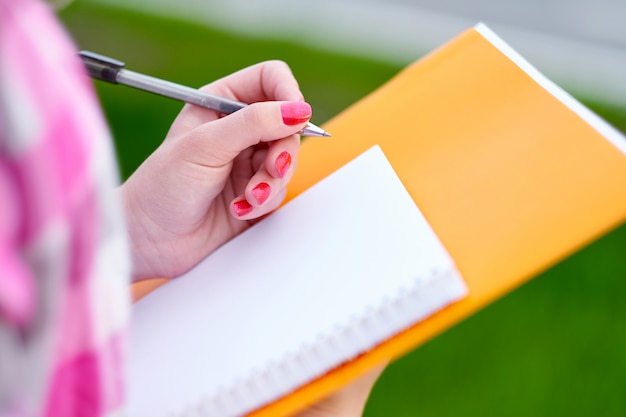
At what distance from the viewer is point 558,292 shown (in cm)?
127

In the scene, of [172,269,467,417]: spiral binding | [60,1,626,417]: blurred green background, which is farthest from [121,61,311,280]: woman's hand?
[60,1,626,417]: blurred green background

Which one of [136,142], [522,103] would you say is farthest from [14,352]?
[136,142]

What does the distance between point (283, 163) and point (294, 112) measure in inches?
1.8

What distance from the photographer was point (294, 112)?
2.04 feet

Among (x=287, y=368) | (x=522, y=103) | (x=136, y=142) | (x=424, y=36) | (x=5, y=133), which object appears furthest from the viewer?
(x=424, y=36)

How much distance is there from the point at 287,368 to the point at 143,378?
0.13 metres

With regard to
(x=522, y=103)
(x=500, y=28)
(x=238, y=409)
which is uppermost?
(x=500, y=28)

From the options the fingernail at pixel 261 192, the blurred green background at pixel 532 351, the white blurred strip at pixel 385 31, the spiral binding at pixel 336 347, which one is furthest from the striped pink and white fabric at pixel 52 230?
the white blurred strip at pixel 385 31

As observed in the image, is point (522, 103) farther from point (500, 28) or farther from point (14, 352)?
point (500, 28)

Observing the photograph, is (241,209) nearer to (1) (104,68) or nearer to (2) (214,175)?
(2) (214,175)

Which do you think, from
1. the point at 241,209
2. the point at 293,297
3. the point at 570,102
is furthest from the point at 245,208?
the point at 570,102

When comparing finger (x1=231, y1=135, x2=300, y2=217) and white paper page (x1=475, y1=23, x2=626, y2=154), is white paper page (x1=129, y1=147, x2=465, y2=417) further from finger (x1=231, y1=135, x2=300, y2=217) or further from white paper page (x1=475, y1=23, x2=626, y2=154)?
white paper page (x1=475, y1=23, x2=626, y2=154)

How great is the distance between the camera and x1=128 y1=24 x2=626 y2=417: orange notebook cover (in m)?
0.51

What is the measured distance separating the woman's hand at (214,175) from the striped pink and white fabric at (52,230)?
28cm
